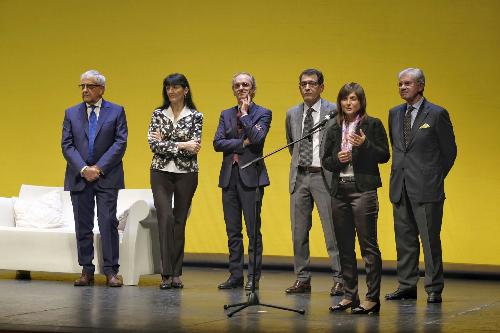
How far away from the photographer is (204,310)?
6074 millimetres

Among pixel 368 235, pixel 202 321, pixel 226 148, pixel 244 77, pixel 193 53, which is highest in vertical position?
pixel 193 53

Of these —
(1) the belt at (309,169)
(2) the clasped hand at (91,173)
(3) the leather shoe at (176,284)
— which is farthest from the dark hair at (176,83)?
(3) the leather shoe at (176,284)

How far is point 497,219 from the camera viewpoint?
377 inches

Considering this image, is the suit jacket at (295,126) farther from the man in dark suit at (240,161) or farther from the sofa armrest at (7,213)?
the sofa armrest at (7,213)

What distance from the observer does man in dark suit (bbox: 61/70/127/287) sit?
7.56 m

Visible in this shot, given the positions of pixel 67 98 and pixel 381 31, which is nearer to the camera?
pixel 381 31

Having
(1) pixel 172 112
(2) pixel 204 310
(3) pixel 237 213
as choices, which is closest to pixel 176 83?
(1) pixel 172 112

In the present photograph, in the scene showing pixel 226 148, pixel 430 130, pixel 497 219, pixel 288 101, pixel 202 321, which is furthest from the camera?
pixel 288 101

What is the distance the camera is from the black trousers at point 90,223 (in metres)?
7.57

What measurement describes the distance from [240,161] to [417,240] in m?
1.38

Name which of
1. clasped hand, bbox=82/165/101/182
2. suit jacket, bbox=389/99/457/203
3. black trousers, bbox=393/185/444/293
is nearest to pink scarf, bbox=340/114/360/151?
suit jacket, bbox=389/99/457/203

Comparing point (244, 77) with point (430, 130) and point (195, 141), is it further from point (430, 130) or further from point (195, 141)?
point (430, 130)

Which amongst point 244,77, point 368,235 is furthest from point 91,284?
point 368,235

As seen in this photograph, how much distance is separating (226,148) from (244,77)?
20.4 inches
